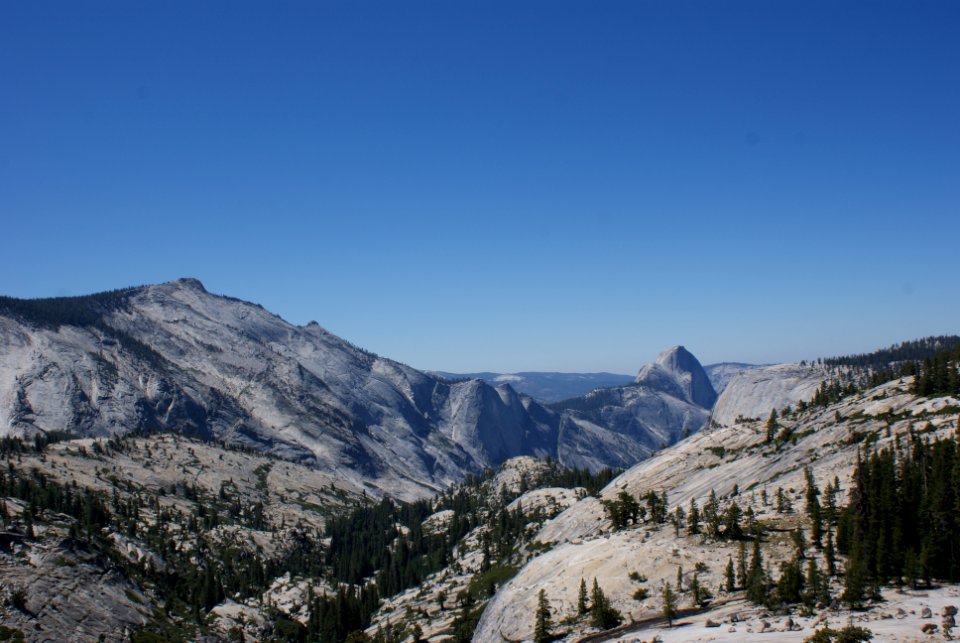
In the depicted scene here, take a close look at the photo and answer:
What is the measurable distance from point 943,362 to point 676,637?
124415 millimetres

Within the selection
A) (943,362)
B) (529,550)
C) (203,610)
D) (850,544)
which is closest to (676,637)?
(850,544)

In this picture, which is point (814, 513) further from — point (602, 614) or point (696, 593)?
point (602, 614)

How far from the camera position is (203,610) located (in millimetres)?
168500

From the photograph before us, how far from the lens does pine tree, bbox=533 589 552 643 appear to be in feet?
303

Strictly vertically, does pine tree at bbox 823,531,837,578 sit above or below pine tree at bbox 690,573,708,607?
above

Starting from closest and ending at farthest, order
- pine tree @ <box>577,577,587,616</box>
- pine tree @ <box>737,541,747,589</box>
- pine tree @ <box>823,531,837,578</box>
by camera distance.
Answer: pine tree @ <box>823,531,837,578</box> → pine tree @ <box>737,541,747,589</box> → pine tree @ <box>577,577,587,616</box>

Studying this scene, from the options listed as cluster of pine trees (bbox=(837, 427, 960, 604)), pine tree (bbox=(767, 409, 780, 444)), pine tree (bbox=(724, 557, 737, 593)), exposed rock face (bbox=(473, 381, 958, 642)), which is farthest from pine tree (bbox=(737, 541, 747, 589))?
pine tree (bbox=(767, 409, 780, 444))

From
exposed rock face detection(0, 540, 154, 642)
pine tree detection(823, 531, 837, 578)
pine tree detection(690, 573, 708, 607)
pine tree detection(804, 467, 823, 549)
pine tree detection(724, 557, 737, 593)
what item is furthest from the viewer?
exposed rock face detection(0, 540, 154, 642)

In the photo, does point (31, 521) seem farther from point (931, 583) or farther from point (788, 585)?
point (931, 583)

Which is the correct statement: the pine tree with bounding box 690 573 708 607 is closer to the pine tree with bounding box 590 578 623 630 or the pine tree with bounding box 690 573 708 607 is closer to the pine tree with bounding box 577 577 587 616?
the pine tree with bounding box 590 578 623 630

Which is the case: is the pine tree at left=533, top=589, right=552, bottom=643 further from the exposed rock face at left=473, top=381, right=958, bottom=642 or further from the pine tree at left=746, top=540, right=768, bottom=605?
the pine tree at left=746, top=540, right=768, bottom=605

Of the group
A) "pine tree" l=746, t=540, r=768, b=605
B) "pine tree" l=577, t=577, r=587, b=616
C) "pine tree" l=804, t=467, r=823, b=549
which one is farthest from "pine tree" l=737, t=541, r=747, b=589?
"pine tree" l=577, t=577, r=587, b=616

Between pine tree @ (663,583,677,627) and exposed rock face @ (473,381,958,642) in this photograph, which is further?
exposed rock face @ (473,381,958,642)

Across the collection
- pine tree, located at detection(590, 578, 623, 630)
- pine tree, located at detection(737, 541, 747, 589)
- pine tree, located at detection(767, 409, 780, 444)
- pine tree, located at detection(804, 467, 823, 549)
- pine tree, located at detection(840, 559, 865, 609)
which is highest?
pine tree, located at detection(767, 409, 780, 444)
